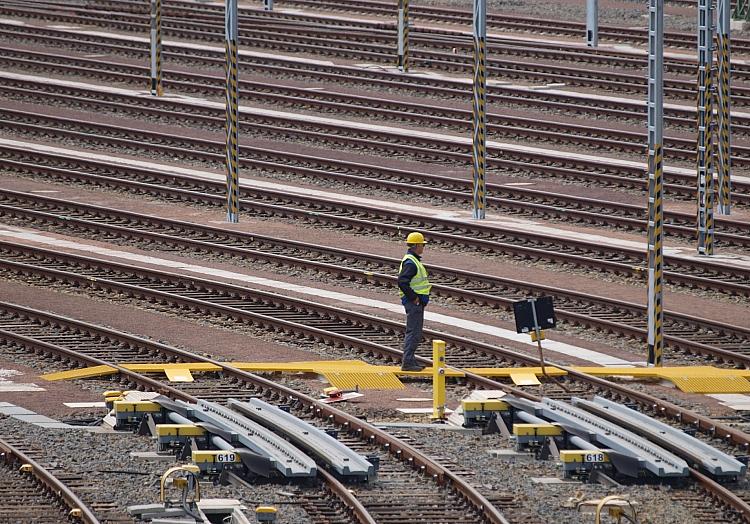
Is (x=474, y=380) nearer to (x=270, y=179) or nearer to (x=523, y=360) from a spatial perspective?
(x=523, y=360)

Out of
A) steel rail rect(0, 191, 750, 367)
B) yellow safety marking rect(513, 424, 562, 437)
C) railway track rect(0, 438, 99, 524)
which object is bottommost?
railway track rect(0, 438, 99, 524)

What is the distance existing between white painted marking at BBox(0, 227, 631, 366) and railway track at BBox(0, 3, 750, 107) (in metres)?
17.2

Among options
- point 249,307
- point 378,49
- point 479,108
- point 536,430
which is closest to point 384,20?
point 378,49

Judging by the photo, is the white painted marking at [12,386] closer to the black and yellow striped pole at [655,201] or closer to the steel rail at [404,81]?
the black and yellow striped pole at [655,201]

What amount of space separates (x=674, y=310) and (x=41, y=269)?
955 centimetres

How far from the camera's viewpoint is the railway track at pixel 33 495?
49.3 ft

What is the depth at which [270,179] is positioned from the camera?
1419 inches

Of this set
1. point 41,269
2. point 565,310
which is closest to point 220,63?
point 41,269

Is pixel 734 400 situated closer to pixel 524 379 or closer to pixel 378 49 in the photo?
pixel 524 379

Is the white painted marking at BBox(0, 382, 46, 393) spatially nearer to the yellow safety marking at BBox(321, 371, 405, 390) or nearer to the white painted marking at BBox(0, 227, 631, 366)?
the yellow safety marking at BBox(321, 371, 405, 390)

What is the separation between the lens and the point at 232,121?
3195 cm

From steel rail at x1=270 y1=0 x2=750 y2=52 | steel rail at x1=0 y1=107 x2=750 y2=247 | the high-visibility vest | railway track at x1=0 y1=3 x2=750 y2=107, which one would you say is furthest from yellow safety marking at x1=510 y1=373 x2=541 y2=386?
steel rail at x1=270 y1=0 x2=750 y2=52

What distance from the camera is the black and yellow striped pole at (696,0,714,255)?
2468 centimetres

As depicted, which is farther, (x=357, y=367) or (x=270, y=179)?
(x=270, y=179)
